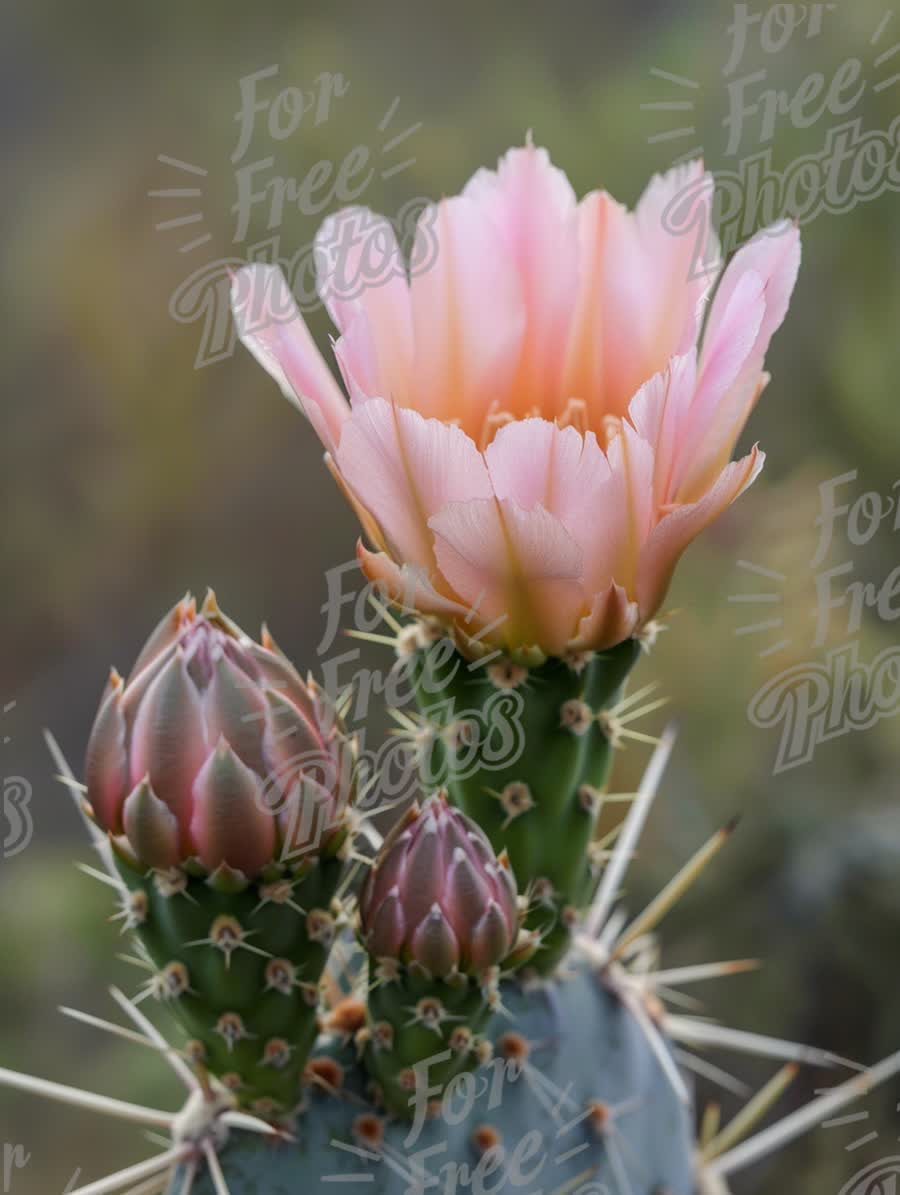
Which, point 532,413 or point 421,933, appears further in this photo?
point 532,413

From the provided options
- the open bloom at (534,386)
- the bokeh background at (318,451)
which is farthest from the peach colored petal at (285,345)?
the bokeh background at (318,451)

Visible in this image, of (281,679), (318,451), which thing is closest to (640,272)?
(281,679)

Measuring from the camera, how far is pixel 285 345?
65cm

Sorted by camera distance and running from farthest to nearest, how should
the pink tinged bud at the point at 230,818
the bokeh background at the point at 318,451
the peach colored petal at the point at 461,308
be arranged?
the bokeh background at the point at 318,451
the peach colored petal at the point at 461,308
the pink tinged bud at the point at 230,818

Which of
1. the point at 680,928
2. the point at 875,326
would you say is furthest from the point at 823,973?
the point at 875,326

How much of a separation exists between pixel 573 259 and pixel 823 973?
1.24m

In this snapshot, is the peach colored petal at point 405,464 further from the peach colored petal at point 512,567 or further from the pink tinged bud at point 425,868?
the pink tinged bud at point 425,868

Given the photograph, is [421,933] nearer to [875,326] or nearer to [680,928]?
[680,928]

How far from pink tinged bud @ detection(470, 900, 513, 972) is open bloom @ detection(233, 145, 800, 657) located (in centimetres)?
13

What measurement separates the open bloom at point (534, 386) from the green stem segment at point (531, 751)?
27 mm

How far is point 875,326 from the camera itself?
1.79m

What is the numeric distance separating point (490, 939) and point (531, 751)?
12cm

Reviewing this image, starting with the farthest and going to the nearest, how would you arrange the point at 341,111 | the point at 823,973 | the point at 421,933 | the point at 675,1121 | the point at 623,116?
the point at 341,111 < the point at 623,116 < the point at 823,973 < the point at 675,1121 < the point at 421,933

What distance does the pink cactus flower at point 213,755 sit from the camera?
0.60m
